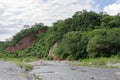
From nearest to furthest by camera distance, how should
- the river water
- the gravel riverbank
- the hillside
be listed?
1. the gravel riverbank
2. the river water
3. the hillside

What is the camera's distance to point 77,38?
94.6 metres

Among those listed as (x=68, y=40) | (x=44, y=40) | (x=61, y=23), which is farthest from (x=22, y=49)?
(x=68, y=40)

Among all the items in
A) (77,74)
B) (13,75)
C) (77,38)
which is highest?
(77,38)

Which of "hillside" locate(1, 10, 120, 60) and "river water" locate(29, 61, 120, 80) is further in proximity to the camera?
"hillside" locate(1, 10, 120, 60)

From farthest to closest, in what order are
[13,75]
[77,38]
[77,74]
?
[77,38] → [77,74] → [13,75]

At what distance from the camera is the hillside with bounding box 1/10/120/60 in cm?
8206

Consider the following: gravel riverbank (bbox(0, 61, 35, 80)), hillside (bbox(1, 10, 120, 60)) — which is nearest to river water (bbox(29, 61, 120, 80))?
gravel riverbank (bbox(0, 61, 35, 80))

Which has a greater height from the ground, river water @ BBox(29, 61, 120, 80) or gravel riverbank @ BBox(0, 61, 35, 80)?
gravel riverbank @ BBox(0, 61, 35, 80)

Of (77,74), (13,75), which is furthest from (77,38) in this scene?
(13,75)

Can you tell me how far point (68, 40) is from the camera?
9525 centimetres

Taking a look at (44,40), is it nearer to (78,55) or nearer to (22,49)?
(22,49)

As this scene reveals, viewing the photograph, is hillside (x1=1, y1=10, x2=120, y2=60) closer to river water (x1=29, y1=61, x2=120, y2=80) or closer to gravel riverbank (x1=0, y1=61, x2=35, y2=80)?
river water (x1=29, y1=61, x2=120, y2=80)

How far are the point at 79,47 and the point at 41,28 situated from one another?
221 ft

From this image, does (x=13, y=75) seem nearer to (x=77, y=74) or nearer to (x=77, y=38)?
(x=77, y=74)
